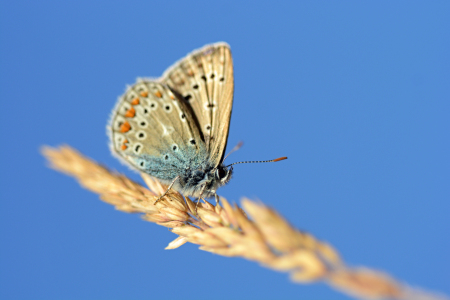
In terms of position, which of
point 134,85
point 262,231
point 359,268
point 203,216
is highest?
point 134,85

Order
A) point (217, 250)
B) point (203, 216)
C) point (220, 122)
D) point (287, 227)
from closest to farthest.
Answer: point (287, 227)
point (217, 250)
point (203, 216)
point (220, 122)

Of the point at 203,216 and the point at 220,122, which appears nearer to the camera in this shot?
the point at 203,216

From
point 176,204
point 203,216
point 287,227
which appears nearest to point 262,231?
point 287,227

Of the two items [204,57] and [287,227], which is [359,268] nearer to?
[287,227]

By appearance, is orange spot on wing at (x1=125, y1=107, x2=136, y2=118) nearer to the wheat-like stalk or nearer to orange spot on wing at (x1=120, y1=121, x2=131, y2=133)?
orange spot on wing at (x1=120, y1=121, x2=131, y2=133)

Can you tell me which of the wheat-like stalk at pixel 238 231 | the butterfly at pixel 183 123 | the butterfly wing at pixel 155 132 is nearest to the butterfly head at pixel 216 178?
the butterfly at pixel 183 123

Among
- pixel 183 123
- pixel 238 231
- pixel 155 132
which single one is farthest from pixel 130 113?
pixel 238 231
